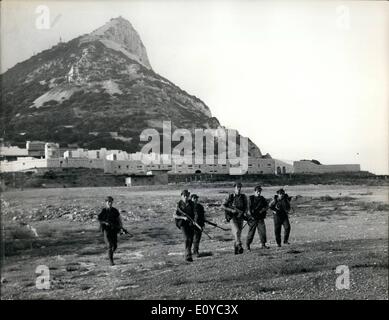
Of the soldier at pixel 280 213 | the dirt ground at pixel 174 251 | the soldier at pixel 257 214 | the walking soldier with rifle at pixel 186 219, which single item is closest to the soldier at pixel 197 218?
the walking soldier with rifle at pixel 186 219

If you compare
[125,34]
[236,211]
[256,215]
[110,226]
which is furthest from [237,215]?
[125,34]

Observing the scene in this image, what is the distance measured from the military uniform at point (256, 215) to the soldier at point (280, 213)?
1.80 ft

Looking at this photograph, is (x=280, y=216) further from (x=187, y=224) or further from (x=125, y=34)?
(x=125, y=34)

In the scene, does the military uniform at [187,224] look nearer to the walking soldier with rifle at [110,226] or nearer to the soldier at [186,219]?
the soldier at [186,219]

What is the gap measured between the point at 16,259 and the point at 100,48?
2384 cm

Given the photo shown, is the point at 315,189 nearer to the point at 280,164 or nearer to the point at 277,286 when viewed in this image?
the point at 280,164

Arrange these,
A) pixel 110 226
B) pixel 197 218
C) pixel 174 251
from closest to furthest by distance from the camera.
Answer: pixel 110 226
pixel 197 218
pixel 174 251

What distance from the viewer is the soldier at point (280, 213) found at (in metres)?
12.2

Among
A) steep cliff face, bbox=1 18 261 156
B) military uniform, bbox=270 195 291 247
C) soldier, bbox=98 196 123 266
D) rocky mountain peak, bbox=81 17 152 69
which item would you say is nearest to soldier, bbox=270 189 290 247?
military uniform, bbox=270 195 291 247

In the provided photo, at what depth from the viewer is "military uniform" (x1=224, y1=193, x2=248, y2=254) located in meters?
11.5

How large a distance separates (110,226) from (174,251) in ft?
6.09

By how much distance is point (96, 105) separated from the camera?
2403 cm

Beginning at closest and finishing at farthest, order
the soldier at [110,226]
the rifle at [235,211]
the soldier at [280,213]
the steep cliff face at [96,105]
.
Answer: the soldier at [110,226] → the rifle at [235,211] → the soldier at [280,213] → the steep cliff face at [96,105]

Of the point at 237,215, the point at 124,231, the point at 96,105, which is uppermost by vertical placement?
the point at 96,105
